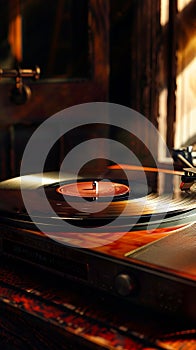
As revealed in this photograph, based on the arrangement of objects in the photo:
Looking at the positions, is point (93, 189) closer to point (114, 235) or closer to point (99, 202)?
point (99, 202)

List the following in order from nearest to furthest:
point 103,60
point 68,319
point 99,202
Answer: point 68,319 < point 99,202 < point 103,60

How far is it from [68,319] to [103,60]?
1438 mm

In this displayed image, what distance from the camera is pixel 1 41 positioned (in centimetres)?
190

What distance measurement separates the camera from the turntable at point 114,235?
2.67 feet

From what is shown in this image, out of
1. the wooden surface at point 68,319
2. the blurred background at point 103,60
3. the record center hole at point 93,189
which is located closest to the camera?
the wooden surface at point 68,319

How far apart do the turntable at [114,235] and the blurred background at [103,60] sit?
0.74m

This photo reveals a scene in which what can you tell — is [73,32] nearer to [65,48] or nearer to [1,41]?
[65,48]

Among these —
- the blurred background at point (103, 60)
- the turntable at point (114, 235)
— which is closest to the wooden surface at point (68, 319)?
the turntable at point (114, 235)

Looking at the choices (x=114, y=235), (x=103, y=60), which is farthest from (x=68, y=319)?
(x=103, y=60)

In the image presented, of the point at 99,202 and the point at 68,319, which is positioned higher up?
the point at 99,202

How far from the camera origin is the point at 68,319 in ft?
2.86

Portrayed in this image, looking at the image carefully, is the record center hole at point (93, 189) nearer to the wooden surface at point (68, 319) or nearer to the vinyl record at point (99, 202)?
the vinyl record at point (99, 202)

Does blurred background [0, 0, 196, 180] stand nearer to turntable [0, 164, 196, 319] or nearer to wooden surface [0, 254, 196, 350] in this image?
turntable [0, 164, 196, 319]

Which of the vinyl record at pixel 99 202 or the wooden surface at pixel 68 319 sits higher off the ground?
the vinyl record at pixel 99 202
